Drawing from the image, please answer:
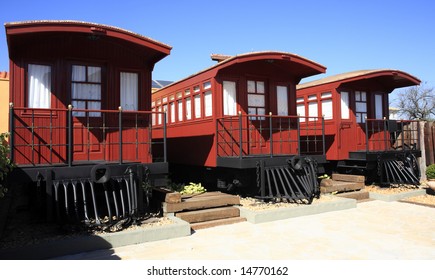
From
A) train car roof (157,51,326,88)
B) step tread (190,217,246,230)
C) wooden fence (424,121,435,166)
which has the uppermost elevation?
train car roof (157,51,326,88)

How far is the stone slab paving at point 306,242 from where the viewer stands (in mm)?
→ 5074

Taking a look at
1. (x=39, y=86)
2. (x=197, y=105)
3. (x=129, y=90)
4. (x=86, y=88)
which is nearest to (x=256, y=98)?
(x=197, y=105)

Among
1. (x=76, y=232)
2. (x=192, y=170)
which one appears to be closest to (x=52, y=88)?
(x=76, y=232)

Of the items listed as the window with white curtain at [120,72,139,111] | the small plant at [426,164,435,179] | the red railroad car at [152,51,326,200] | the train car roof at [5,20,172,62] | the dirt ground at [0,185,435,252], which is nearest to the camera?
the dirt ground at [0,185,435,252]

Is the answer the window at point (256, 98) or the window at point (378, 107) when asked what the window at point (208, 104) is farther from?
the window at point (378, 107)

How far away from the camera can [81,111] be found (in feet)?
20.3

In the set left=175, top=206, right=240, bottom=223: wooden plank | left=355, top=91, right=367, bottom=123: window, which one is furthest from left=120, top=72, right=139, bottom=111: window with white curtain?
left=355, top=91, right=367, bottom=123: window

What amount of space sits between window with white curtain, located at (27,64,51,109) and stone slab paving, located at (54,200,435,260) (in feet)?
10.4

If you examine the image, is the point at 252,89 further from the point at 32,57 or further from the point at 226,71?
the point at 32,57

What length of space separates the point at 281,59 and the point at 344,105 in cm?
351

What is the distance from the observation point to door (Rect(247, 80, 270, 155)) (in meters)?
9.30

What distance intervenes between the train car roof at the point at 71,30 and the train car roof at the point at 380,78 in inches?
248

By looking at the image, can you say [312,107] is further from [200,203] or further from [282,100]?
[200,203]

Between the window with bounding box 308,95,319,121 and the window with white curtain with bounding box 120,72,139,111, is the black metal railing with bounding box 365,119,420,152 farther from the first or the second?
the window with white curtain with bounding box 120,72,139,111
